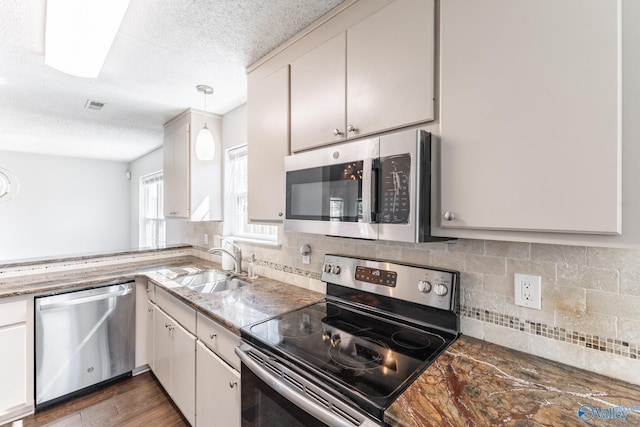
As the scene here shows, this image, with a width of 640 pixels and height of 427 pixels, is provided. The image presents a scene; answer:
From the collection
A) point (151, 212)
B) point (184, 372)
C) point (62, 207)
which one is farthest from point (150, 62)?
point (62, 207)

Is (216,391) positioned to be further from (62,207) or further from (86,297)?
(62,207)

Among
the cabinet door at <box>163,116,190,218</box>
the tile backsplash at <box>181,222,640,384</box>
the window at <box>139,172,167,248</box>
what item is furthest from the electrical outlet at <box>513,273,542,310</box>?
the window at <box>139,172,167,248</box>

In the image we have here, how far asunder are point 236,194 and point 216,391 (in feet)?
5.78

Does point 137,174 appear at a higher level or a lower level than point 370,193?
higher

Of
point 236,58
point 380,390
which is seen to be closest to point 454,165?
point 380,390

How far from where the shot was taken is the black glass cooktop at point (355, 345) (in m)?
0.93

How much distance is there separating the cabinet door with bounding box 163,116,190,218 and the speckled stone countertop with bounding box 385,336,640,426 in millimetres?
2558

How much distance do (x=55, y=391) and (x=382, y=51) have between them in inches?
124

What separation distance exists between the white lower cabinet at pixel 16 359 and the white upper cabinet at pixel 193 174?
1.30 m

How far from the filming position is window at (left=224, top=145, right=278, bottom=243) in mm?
2762

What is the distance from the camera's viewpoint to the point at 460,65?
955mm

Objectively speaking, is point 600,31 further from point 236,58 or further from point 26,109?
point 26,109

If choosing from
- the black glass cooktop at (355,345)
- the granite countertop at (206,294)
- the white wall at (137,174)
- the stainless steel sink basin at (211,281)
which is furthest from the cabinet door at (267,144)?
the white wall at (137,174)

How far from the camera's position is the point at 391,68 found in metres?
1.14
